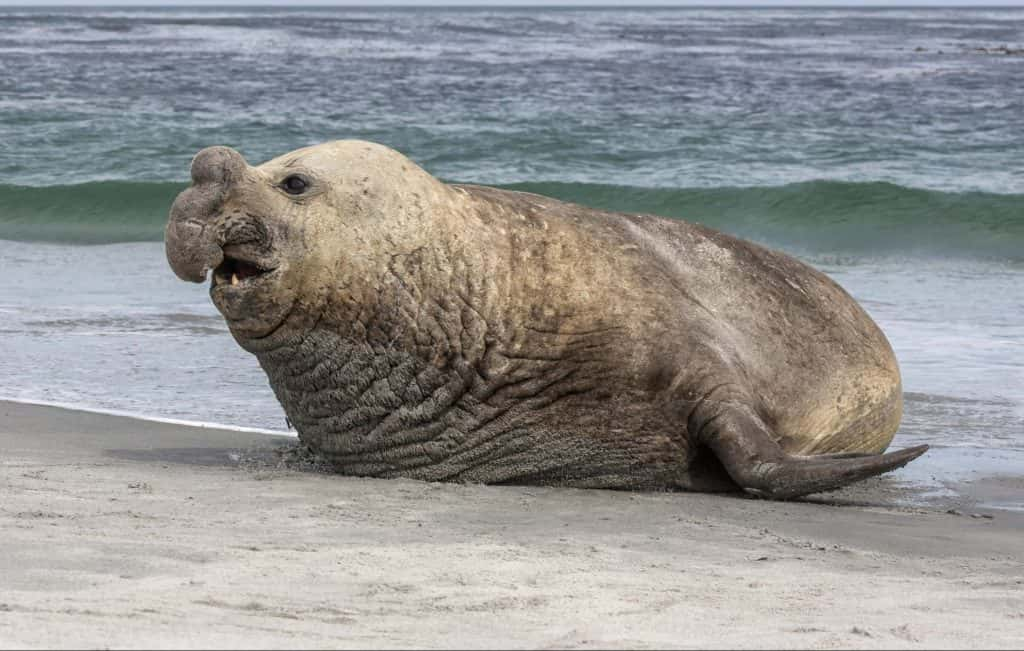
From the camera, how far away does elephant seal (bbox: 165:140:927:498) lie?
539 centimetres

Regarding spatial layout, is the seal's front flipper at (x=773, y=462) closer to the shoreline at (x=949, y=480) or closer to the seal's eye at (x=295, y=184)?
the shoreline at (x=949, y=480)

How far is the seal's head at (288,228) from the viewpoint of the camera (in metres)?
5.27

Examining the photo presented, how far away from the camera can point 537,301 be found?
5.81 metres

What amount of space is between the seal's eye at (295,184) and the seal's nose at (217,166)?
0.18m

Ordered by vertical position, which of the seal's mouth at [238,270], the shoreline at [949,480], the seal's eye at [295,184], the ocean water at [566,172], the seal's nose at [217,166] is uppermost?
the seal's nose at [217,166]

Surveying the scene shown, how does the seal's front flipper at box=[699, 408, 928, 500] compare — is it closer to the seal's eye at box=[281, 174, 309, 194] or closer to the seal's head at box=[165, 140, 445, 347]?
the seal's head at box=[165, 140, 445, 347]

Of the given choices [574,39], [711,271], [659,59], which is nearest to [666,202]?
[711,271]

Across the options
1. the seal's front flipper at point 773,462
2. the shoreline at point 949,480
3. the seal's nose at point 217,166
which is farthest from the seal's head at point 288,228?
the shoreline at point 949,480

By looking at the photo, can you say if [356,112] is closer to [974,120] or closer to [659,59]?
[974,120]

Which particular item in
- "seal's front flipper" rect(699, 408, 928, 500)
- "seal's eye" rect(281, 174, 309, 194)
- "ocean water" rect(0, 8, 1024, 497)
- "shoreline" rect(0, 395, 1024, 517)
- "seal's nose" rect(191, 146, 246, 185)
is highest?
"seal's nose" rect(191, 146, 246, 185)

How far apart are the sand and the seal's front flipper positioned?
0.09m

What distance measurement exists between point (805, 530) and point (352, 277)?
5.47ft

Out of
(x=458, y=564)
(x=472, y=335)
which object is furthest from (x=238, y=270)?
(x=458, y=564)

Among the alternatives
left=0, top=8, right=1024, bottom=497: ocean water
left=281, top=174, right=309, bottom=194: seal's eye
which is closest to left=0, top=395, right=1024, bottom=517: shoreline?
left=0, top=8, right=1024, bottom=497: ocean water
